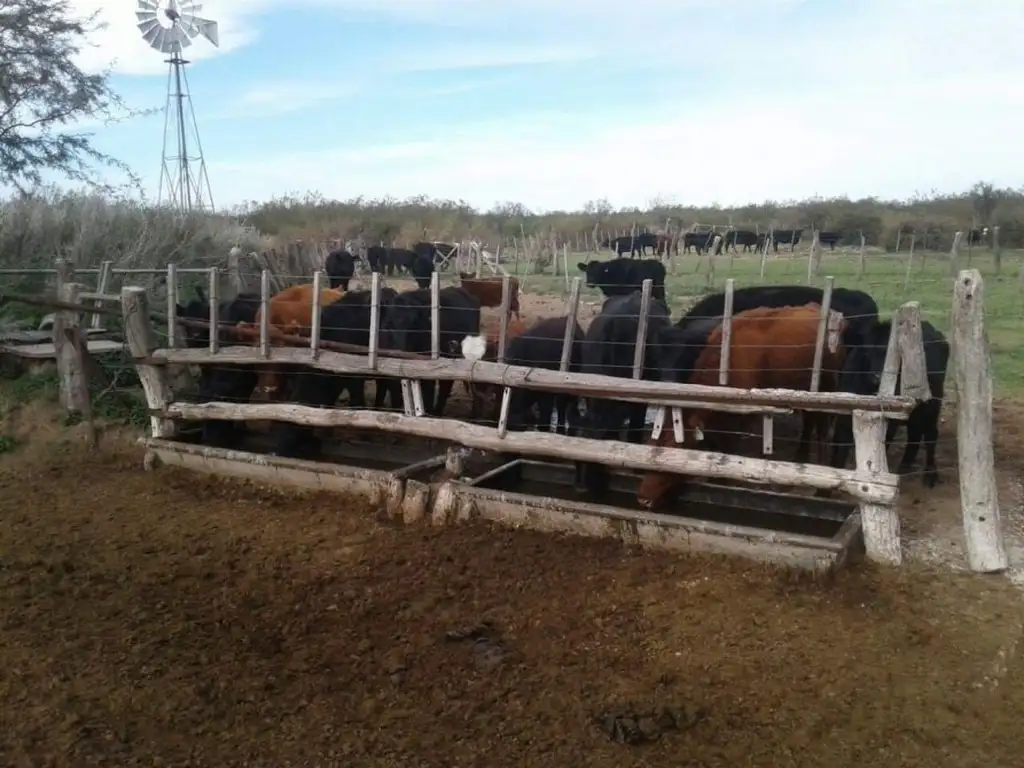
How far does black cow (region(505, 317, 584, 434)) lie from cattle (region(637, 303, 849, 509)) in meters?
1.20

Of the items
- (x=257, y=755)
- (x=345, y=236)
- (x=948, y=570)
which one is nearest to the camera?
(x=257, y=755)

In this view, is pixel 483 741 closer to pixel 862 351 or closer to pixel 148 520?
pixel 148 520

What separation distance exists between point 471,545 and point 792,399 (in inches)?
94.8

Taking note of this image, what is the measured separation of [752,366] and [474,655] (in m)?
3.85

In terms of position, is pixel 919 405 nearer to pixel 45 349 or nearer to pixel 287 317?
pixel 287 317

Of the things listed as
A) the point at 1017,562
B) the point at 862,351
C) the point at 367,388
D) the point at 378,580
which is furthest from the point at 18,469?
the point at 1017,562

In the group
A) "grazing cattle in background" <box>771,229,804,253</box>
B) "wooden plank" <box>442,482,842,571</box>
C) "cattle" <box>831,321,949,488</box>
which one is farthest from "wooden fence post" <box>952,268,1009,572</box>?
"grazing cattle in background" <box>771,229,804,253</box>

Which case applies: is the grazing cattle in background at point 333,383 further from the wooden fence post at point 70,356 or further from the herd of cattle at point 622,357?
the wooden fence post at point 70,356

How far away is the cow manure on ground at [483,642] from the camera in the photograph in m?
4.66

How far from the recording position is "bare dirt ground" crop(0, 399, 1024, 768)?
3.91 m

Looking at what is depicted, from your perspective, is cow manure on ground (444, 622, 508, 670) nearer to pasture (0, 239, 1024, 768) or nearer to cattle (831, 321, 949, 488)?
pasture (0, 239, 1024, 768)

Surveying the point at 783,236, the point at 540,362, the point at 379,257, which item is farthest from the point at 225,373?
the point at 783,236

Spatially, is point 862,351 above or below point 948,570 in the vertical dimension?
above

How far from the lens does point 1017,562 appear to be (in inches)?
223
